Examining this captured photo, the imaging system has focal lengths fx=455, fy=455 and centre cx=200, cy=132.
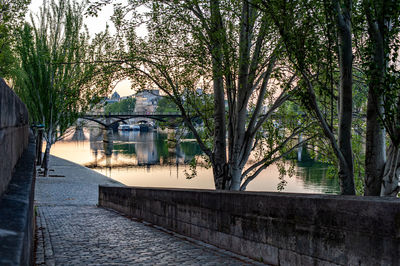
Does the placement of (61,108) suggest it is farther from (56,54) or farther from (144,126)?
(144,126)

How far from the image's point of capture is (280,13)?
320 inches

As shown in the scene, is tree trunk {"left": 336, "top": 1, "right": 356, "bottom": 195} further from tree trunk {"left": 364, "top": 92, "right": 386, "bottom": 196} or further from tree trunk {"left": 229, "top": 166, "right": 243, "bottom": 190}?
tree trunk {"left": 229, "top": 166, "right": 243, "bottom": 190}

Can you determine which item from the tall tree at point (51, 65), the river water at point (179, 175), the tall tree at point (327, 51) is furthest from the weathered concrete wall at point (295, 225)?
the tall tree at point (51, 65)

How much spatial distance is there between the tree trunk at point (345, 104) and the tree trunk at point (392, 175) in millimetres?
672

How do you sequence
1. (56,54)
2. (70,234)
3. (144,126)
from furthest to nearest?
1. (144,126)
2. (56,54)
3. (70,234)

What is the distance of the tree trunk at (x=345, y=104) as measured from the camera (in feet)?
24.1

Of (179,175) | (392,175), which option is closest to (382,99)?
(392,175)

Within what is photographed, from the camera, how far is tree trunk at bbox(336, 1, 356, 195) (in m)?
7.35

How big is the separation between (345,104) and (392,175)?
137 centimetres

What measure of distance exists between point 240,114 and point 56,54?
19.4 metres

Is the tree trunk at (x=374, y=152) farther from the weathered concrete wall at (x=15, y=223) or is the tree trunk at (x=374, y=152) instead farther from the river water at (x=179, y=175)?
the river water at (x=179, y=175)

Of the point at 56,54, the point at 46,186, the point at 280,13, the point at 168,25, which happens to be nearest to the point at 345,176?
the point at 280,13

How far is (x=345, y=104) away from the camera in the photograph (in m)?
7.36

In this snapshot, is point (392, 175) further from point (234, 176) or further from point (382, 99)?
point (234, 176)
